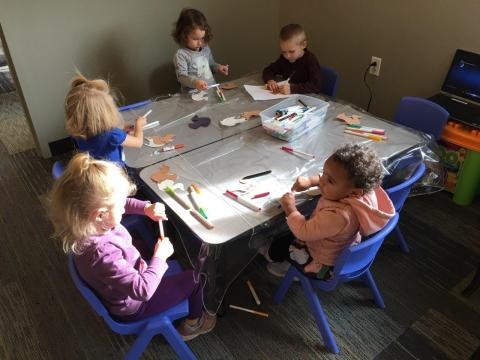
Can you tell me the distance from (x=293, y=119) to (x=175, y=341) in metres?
1.00

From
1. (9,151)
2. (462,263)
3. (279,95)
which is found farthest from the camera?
(9,151)

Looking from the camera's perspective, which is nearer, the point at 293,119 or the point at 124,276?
the point at 124,276

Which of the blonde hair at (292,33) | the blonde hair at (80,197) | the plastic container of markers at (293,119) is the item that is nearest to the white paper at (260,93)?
the plastic container of markers at (293,119)

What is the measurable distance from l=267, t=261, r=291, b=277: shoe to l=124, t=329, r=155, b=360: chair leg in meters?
0.70

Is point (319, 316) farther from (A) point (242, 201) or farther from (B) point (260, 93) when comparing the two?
(B) point (260, 93)

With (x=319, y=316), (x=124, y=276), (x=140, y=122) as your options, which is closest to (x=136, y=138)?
(x=140, y=122)

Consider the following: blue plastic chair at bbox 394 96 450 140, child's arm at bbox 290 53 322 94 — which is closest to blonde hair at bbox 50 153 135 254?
child's arm at bbox 290 53 322 94

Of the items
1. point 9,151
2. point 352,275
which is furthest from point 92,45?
point 352,275

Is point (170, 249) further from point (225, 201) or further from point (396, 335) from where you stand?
point (396, 335)

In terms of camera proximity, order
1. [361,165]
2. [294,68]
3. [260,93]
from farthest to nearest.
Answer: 1. [294,68]
2. [260,93]
3. [361,165]

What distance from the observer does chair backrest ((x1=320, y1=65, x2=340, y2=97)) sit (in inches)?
90.5

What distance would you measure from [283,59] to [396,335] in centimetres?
157

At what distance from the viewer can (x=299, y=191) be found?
1.39m

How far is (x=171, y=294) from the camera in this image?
133 cm
